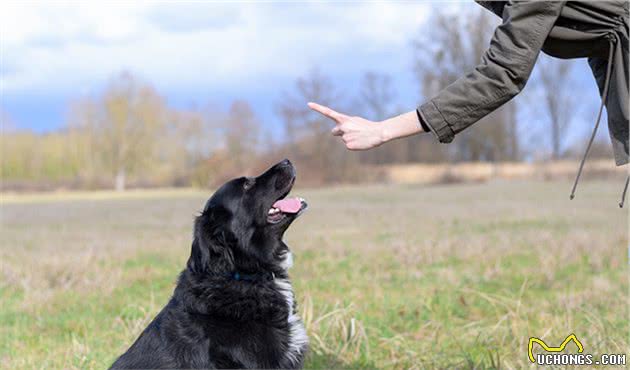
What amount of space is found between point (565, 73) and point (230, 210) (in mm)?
50324

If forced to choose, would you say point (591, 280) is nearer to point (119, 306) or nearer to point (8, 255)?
point (119, 306)

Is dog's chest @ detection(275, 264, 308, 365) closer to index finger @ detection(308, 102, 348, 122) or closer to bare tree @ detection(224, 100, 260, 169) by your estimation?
index finger @ detection(308, 102, 348, 122)

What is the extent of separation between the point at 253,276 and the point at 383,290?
368 cm

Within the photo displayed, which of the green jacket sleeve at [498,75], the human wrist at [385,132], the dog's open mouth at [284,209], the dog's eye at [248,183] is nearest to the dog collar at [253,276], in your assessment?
the dog's open mouth at [284,209]

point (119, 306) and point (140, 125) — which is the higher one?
point (140, 125)

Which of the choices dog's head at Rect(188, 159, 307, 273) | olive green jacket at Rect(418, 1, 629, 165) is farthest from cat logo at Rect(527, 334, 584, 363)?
olive green jacket at Rect(418, 1, 629, 165)

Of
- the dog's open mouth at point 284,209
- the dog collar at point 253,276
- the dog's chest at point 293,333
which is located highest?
the dog's open mouth at point 284,209

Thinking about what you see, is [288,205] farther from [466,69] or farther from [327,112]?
Answer: [466,69]

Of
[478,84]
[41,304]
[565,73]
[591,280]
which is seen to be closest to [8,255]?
[41,304]

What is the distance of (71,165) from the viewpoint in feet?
169

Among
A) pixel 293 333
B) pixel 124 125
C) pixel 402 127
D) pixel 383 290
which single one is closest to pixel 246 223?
pixel 293 333

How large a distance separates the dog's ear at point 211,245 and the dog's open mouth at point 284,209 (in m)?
0.33

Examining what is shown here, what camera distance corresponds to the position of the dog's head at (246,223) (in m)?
3.74

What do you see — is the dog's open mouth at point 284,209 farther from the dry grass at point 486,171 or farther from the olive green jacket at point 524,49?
the dry grass at point 486,171
